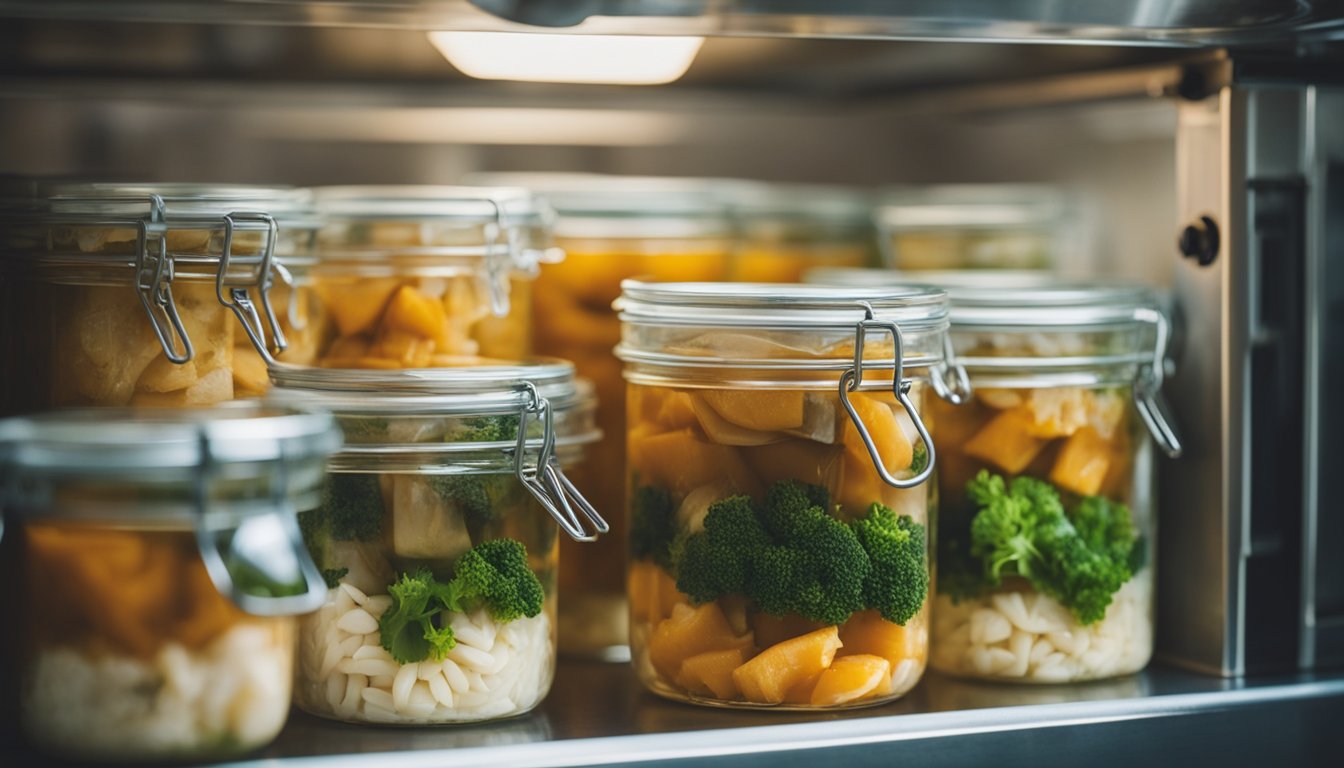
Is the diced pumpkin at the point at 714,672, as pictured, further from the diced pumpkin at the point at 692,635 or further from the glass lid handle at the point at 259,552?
the glass lid handle at the point at 259,552

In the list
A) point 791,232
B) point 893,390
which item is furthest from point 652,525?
point 791,232

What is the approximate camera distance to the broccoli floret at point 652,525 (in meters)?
0.85

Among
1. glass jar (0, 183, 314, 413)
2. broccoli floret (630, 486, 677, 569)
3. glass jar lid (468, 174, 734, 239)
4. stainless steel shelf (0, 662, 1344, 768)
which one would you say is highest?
glass jar lid (468, 174, 734, 239)

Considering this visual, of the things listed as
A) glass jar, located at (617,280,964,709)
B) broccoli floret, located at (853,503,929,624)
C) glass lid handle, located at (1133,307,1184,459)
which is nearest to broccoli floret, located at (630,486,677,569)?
glass jar, located at (617,280,964,709)

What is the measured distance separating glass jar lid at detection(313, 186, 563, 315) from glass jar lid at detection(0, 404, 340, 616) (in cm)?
24

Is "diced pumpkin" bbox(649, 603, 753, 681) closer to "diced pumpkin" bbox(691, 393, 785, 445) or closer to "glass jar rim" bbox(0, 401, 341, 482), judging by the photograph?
"diced pumpkin" bbox(691, 393, 785, 445)

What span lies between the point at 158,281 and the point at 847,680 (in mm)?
459

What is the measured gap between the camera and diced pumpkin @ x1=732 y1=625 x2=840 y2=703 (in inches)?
31.9

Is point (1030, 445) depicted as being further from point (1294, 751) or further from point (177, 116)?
point (177, 116)

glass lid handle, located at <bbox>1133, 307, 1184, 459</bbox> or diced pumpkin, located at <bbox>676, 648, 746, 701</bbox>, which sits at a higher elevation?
glass lid handle, located at <bbox>1133, 307, 1184, 459</bbox>

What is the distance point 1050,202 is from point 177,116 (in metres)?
0.78

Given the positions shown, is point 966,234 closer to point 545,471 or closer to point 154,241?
point 545,471

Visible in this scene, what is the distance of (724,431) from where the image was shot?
32.3 inches

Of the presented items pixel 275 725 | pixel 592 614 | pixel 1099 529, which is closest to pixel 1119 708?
pixel 1099 529
